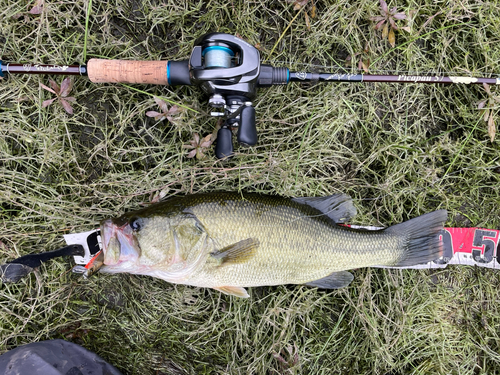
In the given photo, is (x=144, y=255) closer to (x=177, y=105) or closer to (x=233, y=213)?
(x=233, y=213)

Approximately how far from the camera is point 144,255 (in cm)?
199

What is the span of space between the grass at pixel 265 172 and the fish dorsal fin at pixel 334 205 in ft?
0.86

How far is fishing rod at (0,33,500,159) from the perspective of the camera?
79.1 inches

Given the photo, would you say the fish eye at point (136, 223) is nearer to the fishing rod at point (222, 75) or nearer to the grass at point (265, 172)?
the grass at point (265, 172)

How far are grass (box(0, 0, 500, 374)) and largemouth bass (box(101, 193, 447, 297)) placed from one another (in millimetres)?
313

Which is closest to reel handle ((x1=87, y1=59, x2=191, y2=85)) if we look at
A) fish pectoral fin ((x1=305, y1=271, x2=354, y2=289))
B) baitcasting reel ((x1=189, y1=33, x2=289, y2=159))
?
baitcasting reel ((x1=189, y1=33, x2=289, y2=159))

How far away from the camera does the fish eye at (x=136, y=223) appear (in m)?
1.99

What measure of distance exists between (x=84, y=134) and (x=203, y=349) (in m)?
2.02

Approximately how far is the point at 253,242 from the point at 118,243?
856 millimetres

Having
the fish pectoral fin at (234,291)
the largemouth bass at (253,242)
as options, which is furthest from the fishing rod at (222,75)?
the fish pectoral fin at (234,291)

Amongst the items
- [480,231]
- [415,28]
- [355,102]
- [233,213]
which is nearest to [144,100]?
[233,213]

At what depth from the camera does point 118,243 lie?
1.95 meters

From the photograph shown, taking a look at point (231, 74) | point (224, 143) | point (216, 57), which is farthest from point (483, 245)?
point (216, 57)

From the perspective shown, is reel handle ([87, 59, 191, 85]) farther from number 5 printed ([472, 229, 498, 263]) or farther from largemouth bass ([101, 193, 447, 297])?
number 5 printed ([472, 229, 498, 263])
